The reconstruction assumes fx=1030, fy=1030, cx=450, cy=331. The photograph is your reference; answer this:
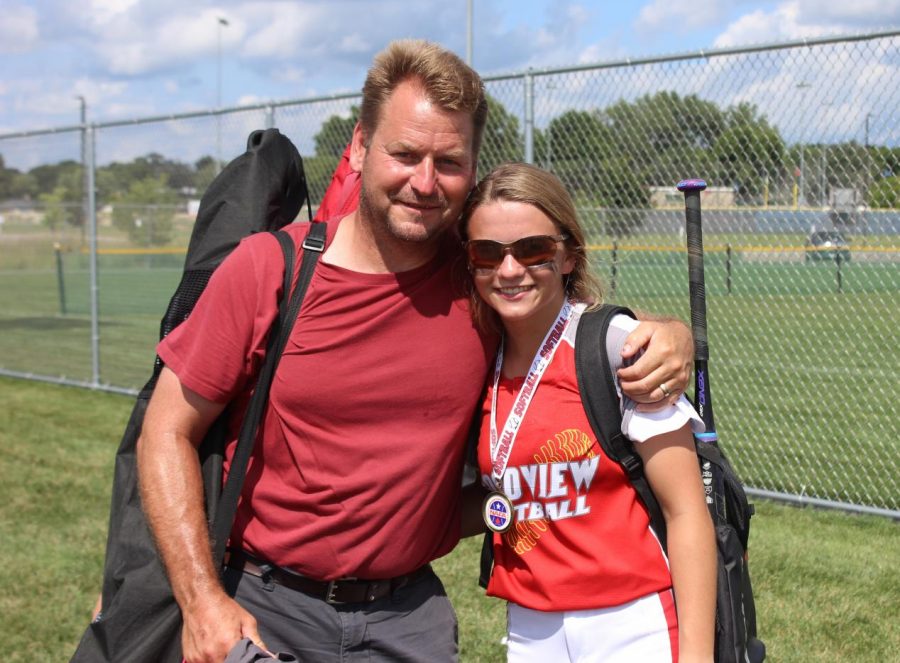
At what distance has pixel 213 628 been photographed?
7.25 ft

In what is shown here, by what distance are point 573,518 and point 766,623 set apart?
9.61 ft

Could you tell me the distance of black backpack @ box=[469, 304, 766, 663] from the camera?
2195mm

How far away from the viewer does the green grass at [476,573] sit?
466 cm

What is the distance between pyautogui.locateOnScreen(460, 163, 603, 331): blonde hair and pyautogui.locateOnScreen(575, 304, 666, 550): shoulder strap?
216mm

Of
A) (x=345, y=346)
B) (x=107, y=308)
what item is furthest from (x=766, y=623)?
(x=107, y=308)

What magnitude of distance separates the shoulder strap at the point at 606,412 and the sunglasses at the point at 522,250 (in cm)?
22

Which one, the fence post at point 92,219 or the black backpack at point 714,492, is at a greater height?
the fence post at point 92,219

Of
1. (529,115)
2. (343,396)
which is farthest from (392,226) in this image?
(529,115)

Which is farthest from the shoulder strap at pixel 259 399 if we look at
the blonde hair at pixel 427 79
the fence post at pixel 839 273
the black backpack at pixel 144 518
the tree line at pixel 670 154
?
the fence post at pixel 839 273

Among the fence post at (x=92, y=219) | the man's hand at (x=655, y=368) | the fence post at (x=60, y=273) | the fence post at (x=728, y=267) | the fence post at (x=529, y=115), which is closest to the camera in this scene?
the man's hand at (x=655, y=368)

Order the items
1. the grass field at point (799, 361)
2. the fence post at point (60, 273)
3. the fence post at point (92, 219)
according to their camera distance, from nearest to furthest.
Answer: the grass field at point (799, 361) < the fence post at point (92, 219) < the fence post at point (60, 273)

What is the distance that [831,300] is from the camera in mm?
7395

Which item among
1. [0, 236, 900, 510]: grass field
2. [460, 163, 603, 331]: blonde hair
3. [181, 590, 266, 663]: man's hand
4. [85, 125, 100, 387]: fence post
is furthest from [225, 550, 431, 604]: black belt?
[85, 125, 100, 387]: fence post

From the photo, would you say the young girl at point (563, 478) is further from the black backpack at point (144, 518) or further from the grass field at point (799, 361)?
the grass field at point (799, 361)
